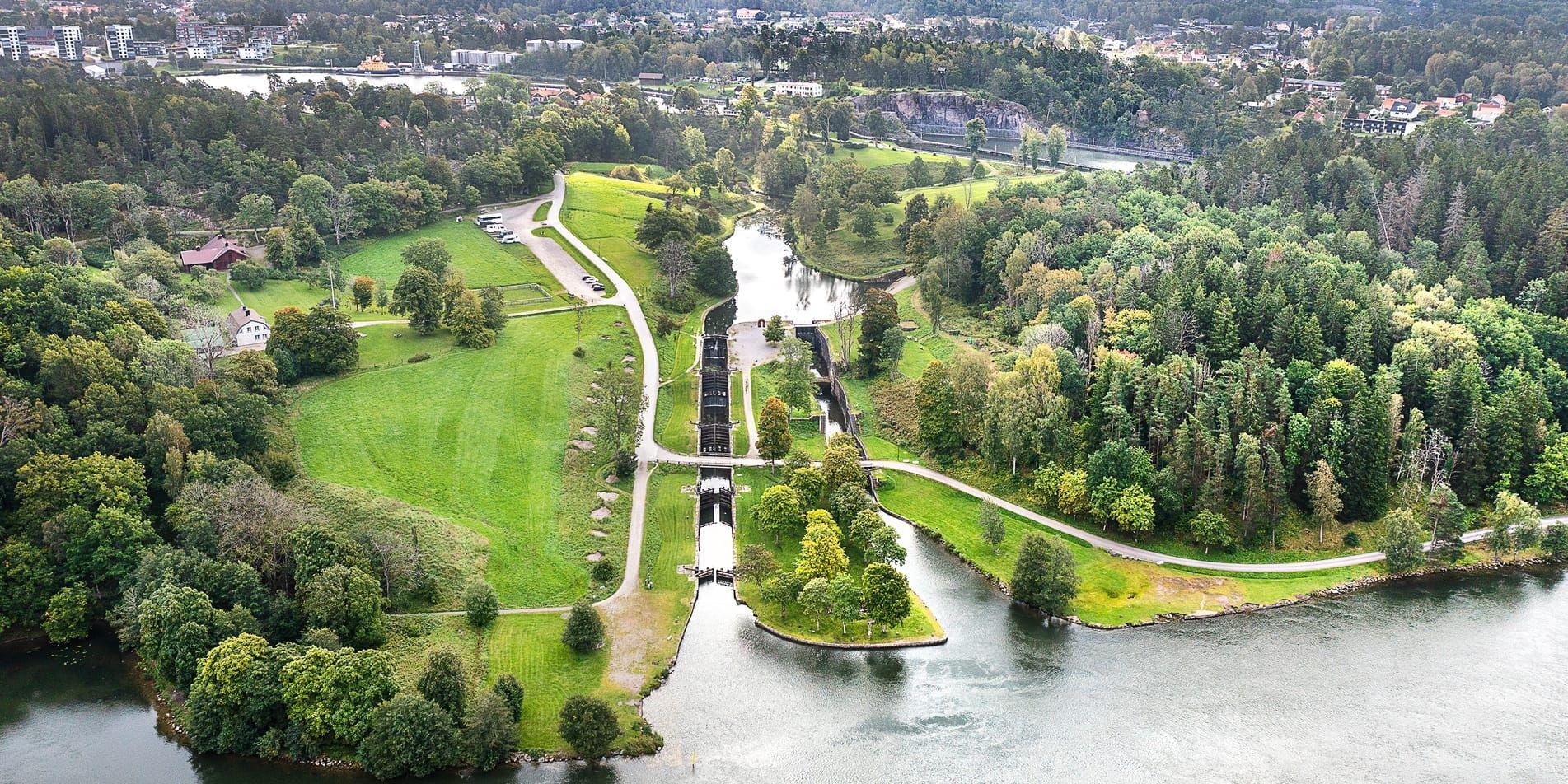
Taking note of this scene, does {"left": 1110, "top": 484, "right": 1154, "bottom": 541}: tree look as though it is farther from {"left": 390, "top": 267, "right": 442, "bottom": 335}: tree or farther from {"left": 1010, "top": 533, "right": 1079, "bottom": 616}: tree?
{"left": 390, "top": 267, "right": 442, "bottom": 335}: tree

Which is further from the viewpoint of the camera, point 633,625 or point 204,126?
point 204,126

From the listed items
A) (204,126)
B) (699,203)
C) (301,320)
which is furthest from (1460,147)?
(204,126)

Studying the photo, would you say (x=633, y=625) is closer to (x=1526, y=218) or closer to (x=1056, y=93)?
(x=1526, y=218)

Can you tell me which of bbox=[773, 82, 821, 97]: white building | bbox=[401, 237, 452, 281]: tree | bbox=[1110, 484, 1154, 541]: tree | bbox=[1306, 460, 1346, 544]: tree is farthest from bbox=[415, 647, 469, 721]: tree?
bbox=[773, 82, 821, 97]: white building

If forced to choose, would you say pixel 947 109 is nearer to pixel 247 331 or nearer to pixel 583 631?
pixel 247 331

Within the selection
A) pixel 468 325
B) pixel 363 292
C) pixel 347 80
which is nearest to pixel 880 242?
pixel 468 325

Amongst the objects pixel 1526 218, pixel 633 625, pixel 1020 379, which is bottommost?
pixel 633 625
